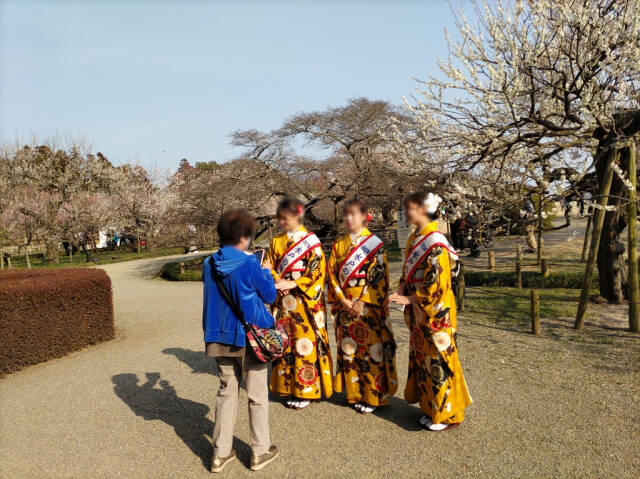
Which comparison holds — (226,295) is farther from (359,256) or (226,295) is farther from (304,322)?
(359,256)

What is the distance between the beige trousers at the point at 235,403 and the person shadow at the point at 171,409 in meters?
0.25

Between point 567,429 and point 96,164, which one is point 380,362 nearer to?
point 567,429

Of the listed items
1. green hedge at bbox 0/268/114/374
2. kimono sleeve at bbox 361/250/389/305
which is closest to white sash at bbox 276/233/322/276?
kimono sleeve at bbox 361/250/389/305

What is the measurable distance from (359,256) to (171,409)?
2.29 m

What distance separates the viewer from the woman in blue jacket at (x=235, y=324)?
2.73 m

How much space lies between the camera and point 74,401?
4273 mm

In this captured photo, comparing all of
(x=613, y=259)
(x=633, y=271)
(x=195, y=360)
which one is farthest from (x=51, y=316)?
(x=613, y=259)

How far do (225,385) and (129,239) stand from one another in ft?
112

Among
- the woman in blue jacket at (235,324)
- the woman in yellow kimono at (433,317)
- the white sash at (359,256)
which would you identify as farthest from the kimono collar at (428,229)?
the woman in blue jacket at (235,324)

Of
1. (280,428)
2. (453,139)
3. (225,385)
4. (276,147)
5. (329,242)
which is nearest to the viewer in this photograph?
(225,385)

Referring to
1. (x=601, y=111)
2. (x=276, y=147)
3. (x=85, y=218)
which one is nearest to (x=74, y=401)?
(x=601, y=111)

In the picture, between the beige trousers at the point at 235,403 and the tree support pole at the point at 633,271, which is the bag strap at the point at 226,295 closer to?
the beige trousers at the point at 235,403

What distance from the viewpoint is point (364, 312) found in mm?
3516

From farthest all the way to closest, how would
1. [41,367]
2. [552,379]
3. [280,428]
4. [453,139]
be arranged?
[453,139], [41,367], [552,379], [280,428]
